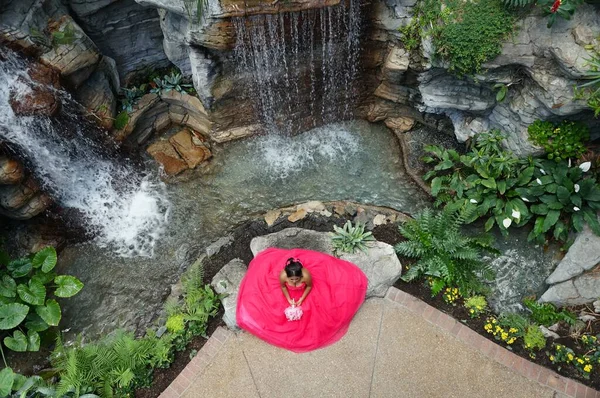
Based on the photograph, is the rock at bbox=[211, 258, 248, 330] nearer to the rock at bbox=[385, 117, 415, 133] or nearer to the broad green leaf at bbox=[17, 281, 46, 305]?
the broad green leaf at bbox=[17, 281, 46, 305]

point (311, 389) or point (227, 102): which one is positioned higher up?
point (227, 102)

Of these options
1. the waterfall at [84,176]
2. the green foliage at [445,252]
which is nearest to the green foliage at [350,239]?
the green foliage at [445,252]

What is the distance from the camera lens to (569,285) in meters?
6.57

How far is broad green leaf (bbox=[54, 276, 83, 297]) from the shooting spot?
6.94m

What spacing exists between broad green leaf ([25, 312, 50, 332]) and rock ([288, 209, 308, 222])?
4384 millimetres

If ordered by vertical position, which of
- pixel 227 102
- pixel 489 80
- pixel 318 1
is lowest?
pixel 227 102

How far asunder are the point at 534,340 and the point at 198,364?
4728mm

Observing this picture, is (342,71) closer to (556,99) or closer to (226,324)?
(556,99)

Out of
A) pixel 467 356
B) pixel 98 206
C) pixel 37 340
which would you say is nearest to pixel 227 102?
pixel 98 206

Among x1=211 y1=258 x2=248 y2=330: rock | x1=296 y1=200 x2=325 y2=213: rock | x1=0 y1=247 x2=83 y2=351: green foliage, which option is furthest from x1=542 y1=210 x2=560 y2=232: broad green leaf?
x1=0 y1=247 x2=83 y2=351: green foliage

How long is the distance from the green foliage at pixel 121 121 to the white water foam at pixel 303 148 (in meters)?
2.70

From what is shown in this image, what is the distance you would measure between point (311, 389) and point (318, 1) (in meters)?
6.10

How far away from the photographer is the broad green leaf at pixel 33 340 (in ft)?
21.9

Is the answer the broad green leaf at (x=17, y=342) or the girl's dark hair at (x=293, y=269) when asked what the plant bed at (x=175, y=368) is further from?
the broad green leaf at (x=17, y=342)
